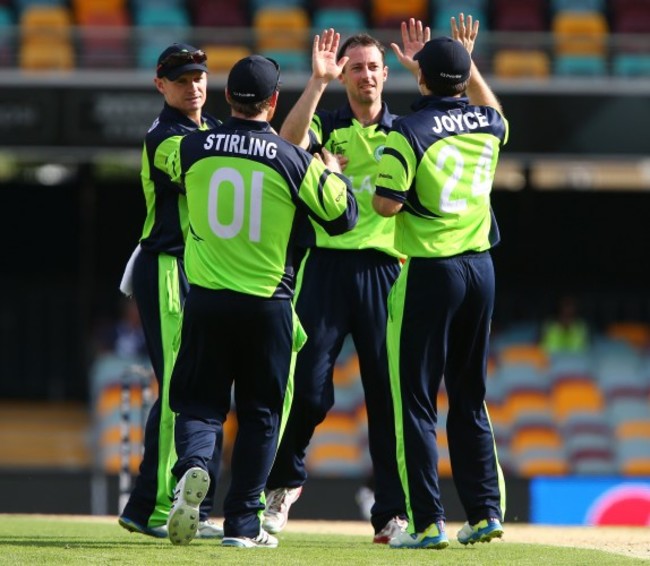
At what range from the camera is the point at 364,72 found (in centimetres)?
749

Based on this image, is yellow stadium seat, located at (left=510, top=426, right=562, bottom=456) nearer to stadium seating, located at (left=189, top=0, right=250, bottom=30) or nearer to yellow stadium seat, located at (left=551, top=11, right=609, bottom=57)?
yellow stadium seat, located at (left=551, top=11, right=609, bottom=57)

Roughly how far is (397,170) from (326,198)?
358 mm

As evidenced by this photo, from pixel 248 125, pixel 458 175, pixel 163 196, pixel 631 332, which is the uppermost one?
pixel 248 125

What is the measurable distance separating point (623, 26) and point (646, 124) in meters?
2.24

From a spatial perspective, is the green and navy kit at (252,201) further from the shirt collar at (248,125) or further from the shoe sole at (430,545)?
the shoe sole at (430,545)

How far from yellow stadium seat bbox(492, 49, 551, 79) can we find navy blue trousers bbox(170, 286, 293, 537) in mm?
9634

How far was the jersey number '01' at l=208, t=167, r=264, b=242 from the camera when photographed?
257 inches

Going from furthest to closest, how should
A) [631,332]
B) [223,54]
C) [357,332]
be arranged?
[631,332], [223,54], [357,332]

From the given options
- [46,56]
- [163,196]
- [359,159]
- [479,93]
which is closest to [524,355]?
[46,56]

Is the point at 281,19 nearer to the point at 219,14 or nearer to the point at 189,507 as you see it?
the point at 219,14

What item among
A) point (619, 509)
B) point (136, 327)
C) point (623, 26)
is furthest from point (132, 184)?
point (619, 509)

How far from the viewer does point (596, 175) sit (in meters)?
23.2

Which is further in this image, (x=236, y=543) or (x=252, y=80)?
(x=236, y=543)

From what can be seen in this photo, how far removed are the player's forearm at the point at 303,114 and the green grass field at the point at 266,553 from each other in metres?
1.84
